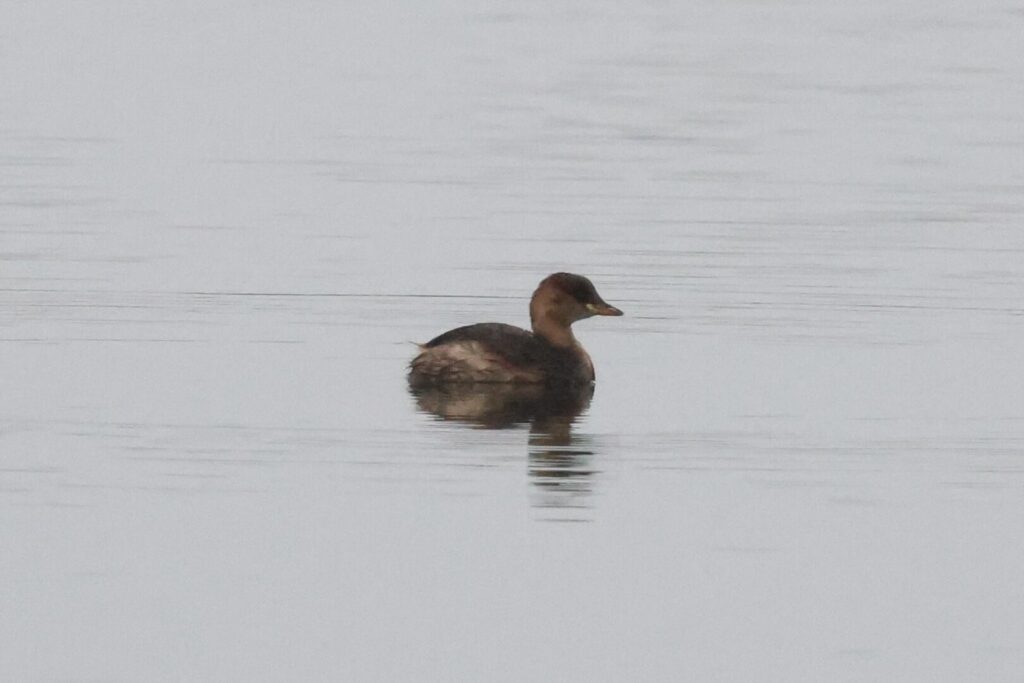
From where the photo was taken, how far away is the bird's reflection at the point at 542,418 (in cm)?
1139

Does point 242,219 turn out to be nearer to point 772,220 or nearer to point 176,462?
point 772,220

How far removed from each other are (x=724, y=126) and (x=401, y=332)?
460 inches

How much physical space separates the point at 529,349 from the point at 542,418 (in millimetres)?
884

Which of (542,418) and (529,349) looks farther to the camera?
(529,349)

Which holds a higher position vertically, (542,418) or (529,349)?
(529,349)

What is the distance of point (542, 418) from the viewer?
42.9 ft

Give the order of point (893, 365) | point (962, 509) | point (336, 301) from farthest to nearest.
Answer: point (336, 301) → point (893, 365) → point (962, 509)

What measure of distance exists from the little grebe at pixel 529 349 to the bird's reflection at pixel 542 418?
0.23ft

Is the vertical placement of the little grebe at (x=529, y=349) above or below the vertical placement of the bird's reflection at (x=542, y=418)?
above

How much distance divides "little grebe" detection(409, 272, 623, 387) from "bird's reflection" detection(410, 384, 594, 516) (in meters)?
0.07

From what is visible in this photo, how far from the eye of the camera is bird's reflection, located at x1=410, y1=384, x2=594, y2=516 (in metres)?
11.4

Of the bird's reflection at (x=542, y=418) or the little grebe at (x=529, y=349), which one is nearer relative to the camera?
the bird's reflection at (x=542, y=418)

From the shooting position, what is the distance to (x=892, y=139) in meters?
24.6

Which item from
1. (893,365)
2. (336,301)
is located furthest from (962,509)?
(336,301)
